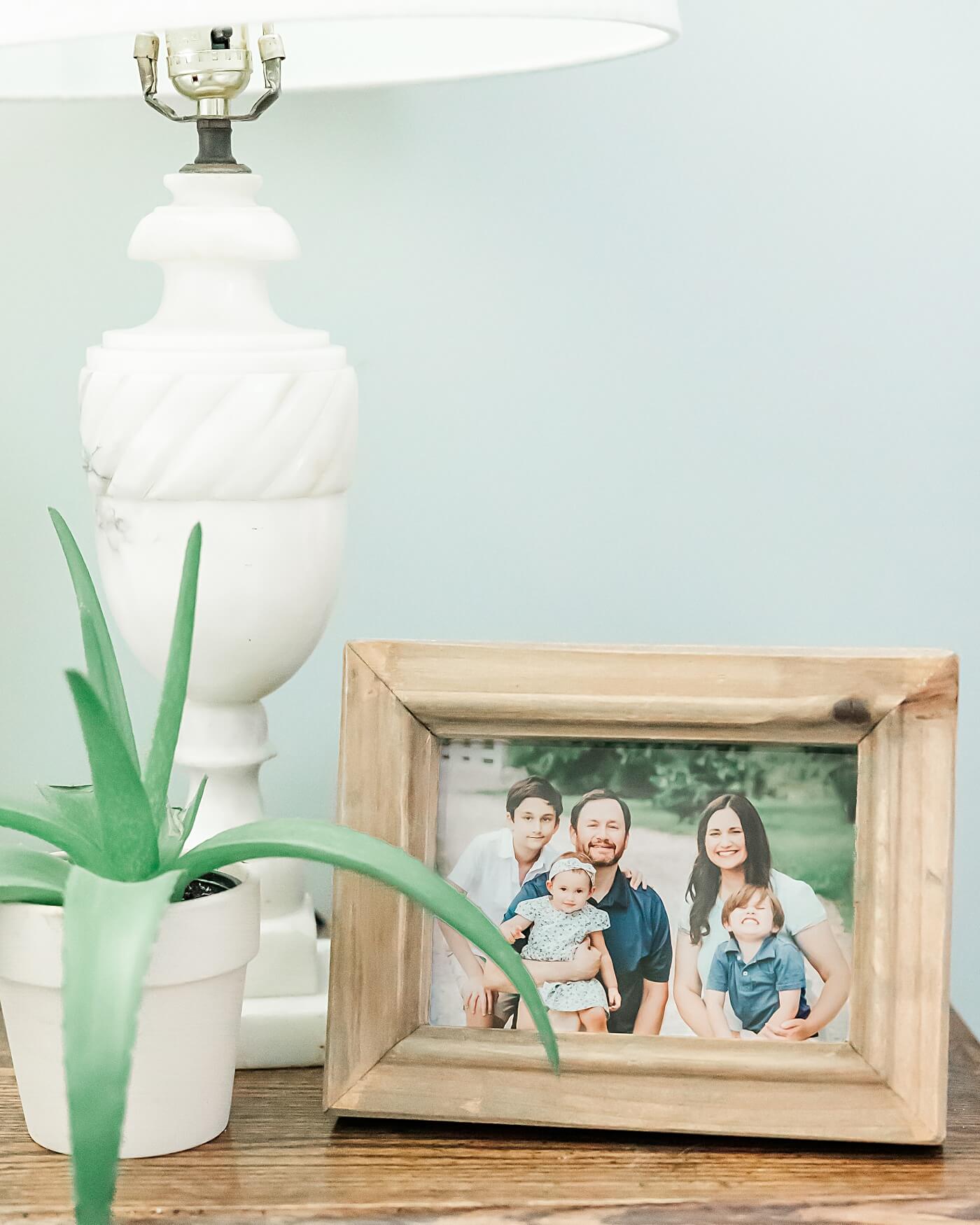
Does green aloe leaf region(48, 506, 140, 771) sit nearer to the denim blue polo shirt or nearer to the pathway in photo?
the pathway in photo

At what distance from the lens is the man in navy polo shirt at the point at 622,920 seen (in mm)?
649

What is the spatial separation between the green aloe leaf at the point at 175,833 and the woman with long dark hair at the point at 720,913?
9.6 inches

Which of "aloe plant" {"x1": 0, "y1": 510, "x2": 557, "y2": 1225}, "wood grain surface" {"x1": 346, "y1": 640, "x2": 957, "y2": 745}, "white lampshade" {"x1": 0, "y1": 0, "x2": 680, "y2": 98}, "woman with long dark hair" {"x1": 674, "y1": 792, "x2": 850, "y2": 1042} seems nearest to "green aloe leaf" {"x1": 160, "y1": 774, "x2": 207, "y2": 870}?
"aloe plant" {"x1": 0, "y1": 510, "x2": 557, "y2": 1225}

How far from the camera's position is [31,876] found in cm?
59

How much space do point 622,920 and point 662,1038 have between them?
0.06 meters

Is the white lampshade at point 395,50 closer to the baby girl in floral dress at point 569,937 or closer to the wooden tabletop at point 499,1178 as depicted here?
the baby girl in floral dress at point 569,937

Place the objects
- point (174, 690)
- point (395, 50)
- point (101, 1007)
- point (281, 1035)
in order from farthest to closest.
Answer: point (395, 50)
point (281, 1035)
point (174, 690)
point (101, 1007)

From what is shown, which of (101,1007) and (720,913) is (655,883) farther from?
(101,1007)

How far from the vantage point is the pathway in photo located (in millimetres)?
648

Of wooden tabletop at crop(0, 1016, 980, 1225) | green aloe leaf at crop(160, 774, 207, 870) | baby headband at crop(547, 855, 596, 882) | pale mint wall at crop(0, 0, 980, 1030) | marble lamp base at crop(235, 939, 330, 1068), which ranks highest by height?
pale mint wall at crop(0, 0, 980, 1030)

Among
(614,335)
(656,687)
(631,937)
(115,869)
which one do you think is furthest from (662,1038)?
(614,335)

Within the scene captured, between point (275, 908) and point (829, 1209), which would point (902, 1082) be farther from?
point (275, 908)

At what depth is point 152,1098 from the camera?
0.60 meters

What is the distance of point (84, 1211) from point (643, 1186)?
0.24 meters
